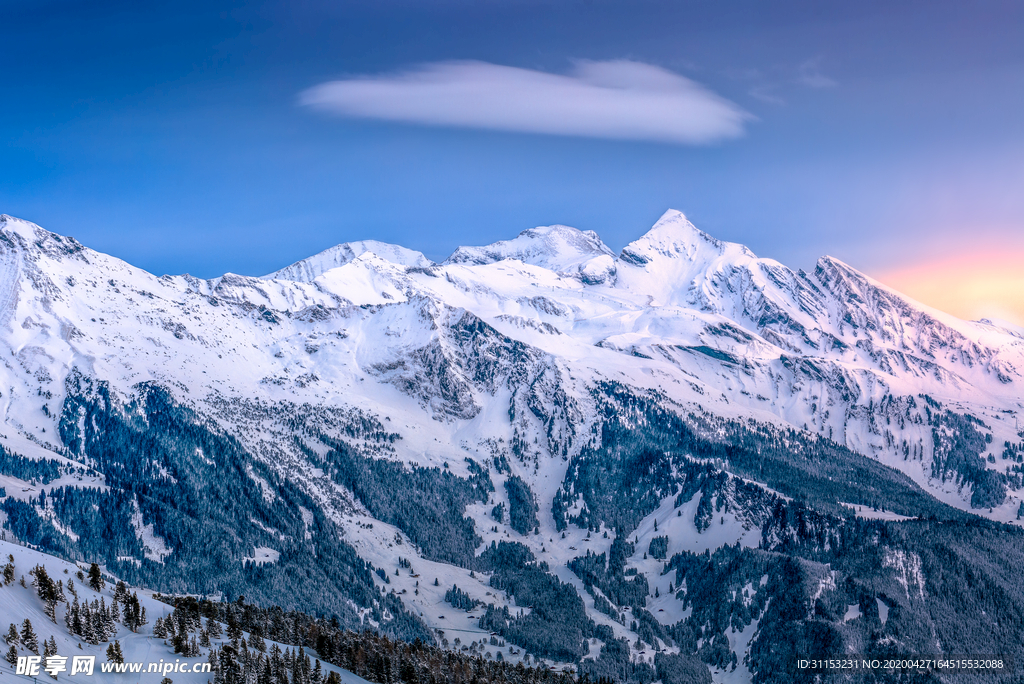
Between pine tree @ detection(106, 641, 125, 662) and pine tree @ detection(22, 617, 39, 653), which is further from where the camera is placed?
pine tree @ detection(106, 641, 125, 662)

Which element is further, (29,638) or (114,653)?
(114,653)

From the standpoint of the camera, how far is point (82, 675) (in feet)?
591

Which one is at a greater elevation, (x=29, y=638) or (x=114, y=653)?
(x=29, y=638)

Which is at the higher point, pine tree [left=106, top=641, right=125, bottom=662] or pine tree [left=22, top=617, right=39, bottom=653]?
pine tree [left=22, top=617, right=39, bottom=653]

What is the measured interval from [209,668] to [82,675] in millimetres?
27251

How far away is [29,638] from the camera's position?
178375 millimetres

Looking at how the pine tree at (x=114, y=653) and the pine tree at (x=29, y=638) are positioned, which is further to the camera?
the pine tree at (x=114, y=653)

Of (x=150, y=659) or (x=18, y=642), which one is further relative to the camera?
(x=150, y=659)

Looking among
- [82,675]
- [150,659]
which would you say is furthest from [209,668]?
[82,675]

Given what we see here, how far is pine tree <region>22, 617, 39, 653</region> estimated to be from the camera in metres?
178

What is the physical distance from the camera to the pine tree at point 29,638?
17788cm

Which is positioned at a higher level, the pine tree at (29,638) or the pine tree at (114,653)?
the pine tree at (29,638)

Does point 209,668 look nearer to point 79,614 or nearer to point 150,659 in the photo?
point 150,659

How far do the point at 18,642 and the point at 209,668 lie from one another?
127 ft
